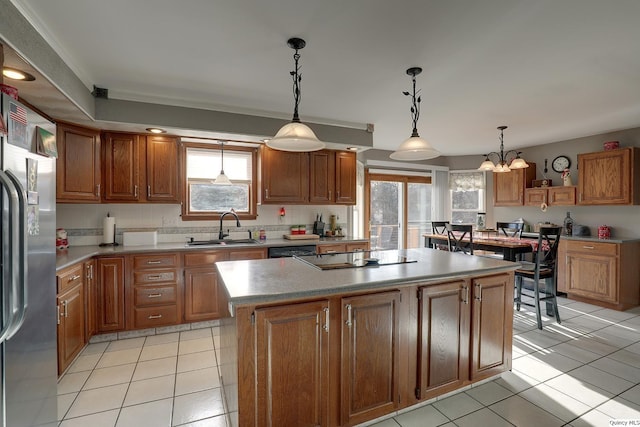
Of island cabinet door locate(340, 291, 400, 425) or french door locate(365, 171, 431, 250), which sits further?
french door locate(365, 171, 431, 250)

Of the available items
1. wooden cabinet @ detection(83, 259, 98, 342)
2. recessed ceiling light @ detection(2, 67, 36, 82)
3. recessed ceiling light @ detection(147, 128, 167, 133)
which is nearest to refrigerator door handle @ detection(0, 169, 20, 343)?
recessed ceiling light @ detection(2, 67, 36, 82)

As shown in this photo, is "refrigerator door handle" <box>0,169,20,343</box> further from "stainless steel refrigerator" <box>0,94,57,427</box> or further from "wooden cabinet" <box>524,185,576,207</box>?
"wooden cabinet" <box>524,185,576,207</box>

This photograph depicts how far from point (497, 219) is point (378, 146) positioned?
2952mm

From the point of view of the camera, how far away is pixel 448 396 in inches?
86.4

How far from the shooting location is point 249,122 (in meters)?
3.63

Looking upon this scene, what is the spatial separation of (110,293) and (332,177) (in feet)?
9.85

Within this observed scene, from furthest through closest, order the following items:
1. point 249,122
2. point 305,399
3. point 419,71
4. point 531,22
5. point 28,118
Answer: point 249,122
point 419,71
point 531,22
point 305,399
point 28,118

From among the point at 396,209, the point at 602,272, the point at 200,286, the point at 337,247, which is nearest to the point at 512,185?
the point at 602,272

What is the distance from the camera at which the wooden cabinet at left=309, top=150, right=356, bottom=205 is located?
14.0ft

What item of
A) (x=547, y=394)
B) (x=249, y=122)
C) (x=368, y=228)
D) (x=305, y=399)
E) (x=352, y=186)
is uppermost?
(x=249, y=122)

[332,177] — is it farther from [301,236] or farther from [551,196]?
[551,196]

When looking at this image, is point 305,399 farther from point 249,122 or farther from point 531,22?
point 249,122

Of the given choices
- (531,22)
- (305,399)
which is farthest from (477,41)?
(305,399)

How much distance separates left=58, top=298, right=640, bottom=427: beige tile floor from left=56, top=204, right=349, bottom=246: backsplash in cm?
125
